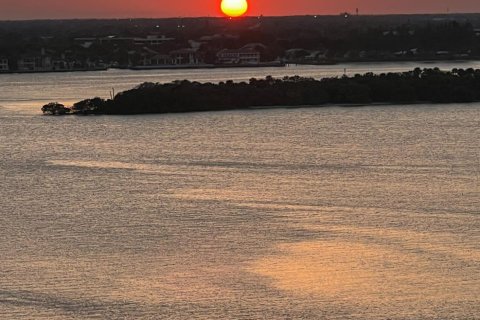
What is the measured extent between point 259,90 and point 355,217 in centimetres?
1507

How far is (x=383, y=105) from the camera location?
82.4ft

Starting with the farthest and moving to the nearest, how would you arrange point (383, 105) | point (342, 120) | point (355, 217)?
point (383, 105) → point (342, 120) → point (355, 217)

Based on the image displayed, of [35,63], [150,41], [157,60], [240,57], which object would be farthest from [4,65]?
[150,41]

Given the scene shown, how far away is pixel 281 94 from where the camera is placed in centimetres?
2525

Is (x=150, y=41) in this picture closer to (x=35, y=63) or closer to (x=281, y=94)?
(x=35, y=63)

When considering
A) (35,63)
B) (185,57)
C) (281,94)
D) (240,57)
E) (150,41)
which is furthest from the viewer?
(150,41)

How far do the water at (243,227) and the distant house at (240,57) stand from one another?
30140mm

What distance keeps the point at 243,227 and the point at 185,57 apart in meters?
39.6

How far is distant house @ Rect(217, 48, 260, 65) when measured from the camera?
48.1 metres

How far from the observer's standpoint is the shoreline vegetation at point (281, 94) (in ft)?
79.0

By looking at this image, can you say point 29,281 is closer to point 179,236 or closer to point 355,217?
point 179,236

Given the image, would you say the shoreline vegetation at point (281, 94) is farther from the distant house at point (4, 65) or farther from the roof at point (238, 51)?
the roof at point (238, 51)

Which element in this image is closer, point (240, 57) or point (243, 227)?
point (243, 227)

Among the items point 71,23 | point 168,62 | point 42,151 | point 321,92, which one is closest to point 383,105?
point 321,92
